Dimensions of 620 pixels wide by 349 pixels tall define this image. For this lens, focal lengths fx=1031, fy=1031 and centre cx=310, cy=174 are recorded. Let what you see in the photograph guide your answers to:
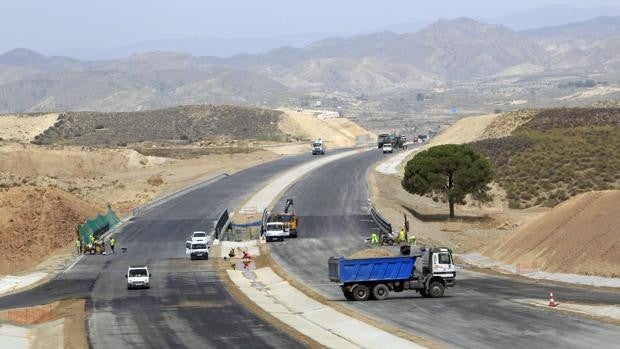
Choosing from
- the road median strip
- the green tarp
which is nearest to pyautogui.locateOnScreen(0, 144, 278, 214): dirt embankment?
the green tarp

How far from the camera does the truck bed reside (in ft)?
174

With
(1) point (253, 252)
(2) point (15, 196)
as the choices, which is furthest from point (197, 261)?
(2) point (15, 196)

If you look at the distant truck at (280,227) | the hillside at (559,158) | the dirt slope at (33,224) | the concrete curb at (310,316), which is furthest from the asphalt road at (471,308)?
the hillside at (559,158)

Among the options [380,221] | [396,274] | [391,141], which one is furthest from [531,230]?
[391,141]

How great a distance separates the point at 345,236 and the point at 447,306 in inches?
1471

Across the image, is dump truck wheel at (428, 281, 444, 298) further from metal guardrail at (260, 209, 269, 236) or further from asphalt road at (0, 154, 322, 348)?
metal guardrail at (260, 209, 269, 236)

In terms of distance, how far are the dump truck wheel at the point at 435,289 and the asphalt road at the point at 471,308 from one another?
1.51 ft

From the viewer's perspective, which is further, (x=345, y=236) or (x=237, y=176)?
(x=237, y=176)

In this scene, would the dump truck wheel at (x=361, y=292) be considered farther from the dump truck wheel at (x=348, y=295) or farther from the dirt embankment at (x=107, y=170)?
the dirt embankment at (x=107, y=170)

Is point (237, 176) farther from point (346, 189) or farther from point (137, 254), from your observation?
point (137, 254)

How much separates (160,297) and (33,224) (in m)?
32.4

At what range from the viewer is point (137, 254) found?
82.0 metres

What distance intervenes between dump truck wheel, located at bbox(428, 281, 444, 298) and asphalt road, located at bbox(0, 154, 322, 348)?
9.78 meters

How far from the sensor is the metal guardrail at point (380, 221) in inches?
3408
